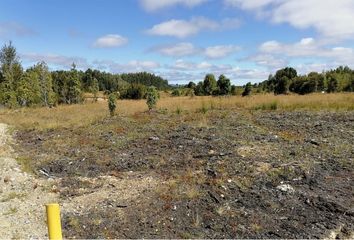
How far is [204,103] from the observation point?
18406 millimetres

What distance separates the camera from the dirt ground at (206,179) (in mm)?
5160

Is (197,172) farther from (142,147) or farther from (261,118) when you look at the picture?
(261,118)

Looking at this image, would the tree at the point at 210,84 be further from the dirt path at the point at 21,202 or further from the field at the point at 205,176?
the dirt path at the point at 21,202

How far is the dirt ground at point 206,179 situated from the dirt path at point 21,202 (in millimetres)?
326

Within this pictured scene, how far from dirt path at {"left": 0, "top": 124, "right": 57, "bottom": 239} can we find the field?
290 millimetres

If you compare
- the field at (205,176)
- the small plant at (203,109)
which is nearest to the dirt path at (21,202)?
the field at (205,176)

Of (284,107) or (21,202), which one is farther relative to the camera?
(284,107)

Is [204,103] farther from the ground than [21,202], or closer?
farther from the ground

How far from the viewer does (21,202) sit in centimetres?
646

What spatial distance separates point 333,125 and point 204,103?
25.5 feet

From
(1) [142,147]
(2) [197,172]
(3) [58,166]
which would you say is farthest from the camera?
(1) [142,147]

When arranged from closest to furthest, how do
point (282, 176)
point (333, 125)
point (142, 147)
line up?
1. point (282, 176)
2. point (142, 147)
3. point (333, 125)

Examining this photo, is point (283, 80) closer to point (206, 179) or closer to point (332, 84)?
point (332, 84)

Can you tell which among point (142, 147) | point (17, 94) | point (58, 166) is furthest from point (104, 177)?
point (17, 94)
